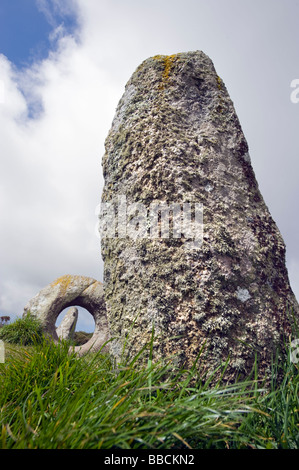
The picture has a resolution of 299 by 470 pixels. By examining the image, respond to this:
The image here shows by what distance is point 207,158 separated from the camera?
290cm

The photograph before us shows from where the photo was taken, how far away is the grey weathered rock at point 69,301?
A: 11438 millimetres

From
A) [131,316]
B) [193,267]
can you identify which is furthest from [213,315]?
[131,316]

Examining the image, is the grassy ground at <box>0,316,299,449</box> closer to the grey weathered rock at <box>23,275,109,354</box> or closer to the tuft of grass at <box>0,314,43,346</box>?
the tuft of grass at <box>0,314,43,346</box>

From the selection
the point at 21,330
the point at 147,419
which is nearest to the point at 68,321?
the point at 21,330

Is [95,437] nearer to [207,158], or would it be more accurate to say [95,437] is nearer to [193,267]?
[193,267]

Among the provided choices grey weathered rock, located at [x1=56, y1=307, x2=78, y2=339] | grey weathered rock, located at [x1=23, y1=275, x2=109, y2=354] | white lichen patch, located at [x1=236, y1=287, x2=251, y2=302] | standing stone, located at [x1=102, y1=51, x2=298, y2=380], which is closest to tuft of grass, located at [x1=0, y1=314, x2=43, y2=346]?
grey weathered rock, located at [x1=23, y1=275, x2=109, y2=354]

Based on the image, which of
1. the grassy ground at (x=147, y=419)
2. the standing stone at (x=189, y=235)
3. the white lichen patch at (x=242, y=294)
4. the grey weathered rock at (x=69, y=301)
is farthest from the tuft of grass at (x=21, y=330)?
the white lichen patch at (x=242, y=294)

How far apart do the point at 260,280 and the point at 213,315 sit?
20.0 inches

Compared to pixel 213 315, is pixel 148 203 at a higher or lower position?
higher

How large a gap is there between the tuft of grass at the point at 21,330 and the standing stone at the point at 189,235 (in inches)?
333

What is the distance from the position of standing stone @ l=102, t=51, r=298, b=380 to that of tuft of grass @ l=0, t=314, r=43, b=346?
27.8 ft

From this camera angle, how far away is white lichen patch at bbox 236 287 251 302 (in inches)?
100

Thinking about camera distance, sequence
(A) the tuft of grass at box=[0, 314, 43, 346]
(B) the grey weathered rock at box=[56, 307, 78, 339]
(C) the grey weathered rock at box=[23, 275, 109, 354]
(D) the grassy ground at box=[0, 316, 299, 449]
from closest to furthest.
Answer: (D) the grassy ground at box=[0, 316, 299, 449] → (A) the tuft of grass at box=[0, 314, 43, 346] → (C) the grey weathered rock at box=[23, 275, 109, 354] → (B) the grey weathered rock at box=[56, 307, 78, 339]

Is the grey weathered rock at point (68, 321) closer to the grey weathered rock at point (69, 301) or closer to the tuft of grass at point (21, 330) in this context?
the grey weathered rock at point (69, 301)
